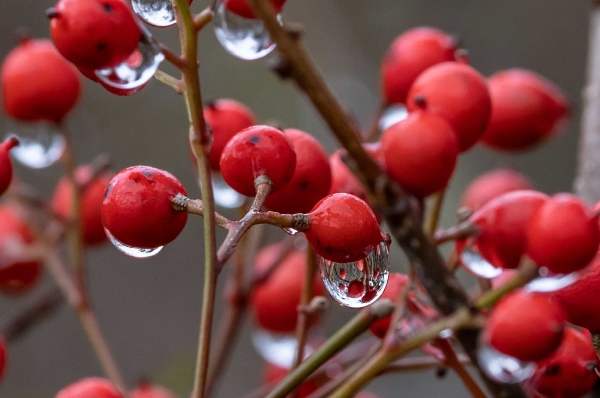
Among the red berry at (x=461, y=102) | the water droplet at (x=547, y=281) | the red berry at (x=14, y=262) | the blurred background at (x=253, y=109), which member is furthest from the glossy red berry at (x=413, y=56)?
the blurred background at (x=253, y=109)

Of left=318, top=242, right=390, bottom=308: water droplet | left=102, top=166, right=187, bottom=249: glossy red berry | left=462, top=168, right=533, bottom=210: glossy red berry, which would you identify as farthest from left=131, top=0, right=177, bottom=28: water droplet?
left=462, top=168, right=533, bottom=210: glossy red berry

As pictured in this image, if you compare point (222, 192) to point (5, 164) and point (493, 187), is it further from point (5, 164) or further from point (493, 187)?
point (493, 187)

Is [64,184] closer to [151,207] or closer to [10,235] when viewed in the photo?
[10,235]

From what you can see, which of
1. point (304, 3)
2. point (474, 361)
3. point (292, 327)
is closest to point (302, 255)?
point (292, 327)

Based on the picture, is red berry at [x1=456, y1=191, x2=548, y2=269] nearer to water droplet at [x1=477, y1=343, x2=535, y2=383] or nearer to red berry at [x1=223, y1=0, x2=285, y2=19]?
water droplet at [x1=477, y1=343, x2=535, y2=383]

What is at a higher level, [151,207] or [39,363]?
[151,207]

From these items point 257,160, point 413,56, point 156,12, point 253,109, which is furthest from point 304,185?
point 253,109
